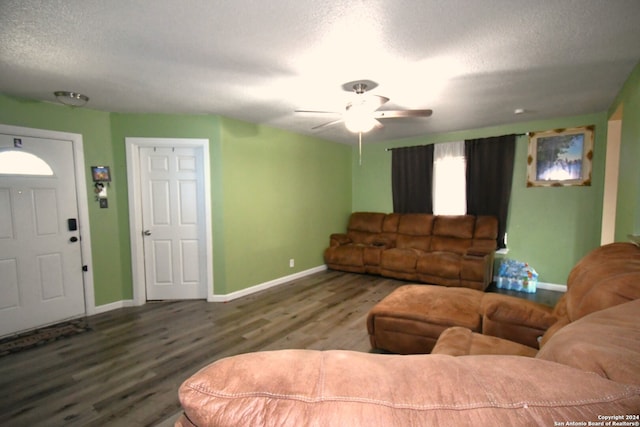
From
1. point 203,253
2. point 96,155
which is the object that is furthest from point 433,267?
point 96,155

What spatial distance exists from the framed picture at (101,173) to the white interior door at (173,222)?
1.14ft

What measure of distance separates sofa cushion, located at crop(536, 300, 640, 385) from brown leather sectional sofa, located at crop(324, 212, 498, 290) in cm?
Result: 309

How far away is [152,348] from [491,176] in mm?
4969

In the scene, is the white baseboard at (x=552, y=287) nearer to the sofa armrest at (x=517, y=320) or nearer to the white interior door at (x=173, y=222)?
the sofa armrest at (x=517, y=320)

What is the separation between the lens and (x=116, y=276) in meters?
3.43

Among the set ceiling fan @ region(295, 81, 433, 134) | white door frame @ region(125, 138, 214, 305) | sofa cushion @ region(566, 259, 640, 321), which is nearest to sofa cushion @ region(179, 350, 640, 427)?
sofa cushion @ region(566, 259, 640, 321)

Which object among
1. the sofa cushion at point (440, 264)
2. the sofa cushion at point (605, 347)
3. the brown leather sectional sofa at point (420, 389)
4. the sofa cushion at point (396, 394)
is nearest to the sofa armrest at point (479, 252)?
the sofa cushion at point (440, 264)

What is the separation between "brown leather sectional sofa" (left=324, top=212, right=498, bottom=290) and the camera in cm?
391

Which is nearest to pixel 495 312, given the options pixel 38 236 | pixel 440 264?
pixel 440 264

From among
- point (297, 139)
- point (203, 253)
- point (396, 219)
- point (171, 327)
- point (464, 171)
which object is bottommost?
point (171, 327)

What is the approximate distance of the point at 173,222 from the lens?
3.63 meters

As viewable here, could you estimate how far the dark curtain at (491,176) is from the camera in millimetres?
4172

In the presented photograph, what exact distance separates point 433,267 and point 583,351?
354cm

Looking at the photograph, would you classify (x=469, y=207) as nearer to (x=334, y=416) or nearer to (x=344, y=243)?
(x=344, y=243)
